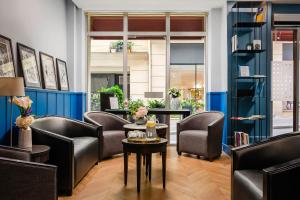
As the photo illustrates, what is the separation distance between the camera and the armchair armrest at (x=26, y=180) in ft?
6.11

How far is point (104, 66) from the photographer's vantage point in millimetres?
6863

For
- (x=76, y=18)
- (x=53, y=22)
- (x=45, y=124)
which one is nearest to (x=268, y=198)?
(x=45, y=124)

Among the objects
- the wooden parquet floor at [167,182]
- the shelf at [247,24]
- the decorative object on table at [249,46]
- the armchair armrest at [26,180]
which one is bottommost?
the wooden parquet floor at [167,182]

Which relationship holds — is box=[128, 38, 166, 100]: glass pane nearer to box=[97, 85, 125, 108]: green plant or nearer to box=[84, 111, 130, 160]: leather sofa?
box=[97, 85, 125, 108]: green plant

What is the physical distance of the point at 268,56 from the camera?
5.89 meters

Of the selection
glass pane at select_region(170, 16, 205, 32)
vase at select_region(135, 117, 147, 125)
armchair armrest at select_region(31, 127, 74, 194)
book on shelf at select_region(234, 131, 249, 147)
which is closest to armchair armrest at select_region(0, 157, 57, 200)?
armchair armrest at select_region(31, 127, 74, 194)

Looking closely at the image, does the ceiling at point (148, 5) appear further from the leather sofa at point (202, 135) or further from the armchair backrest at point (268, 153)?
the armchair backrest at point (268, 153)

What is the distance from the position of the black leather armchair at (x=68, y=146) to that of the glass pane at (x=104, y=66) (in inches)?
94.0

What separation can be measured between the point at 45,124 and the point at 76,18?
325 centimetres

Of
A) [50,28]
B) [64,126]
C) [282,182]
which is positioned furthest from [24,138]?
[50,28]

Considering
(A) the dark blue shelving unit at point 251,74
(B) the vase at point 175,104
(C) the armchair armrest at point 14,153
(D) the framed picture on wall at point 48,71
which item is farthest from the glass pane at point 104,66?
(C) the armchair armrest at point 14,153

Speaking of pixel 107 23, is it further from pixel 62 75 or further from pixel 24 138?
pixel 24 138

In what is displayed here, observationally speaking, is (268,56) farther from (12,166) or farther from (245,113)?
(12,166)

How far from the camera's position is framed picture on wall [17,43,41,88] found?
388 centimetres
